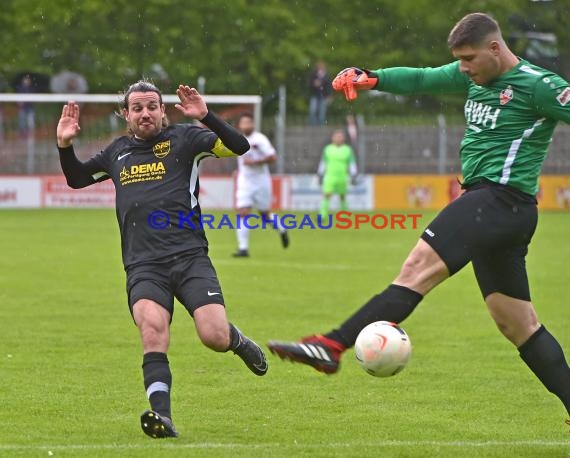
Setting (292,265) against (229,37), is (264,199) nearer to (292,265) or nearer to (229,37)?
A: (292,265)

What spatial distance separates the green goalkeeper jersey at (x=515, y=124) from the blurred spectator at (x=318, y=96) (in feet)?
87.5

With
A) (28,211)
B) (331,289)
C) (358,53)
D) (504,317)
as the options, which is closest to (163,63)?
(358,53)

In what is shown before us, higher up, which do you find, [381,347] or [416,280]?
[416,280]

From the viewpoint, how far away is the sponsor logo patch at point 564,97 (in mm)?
5871

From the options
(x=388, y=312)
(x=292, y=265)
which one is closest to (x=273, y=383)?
(x=388, y=312)

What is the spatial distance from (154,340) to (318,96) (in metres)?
26.7

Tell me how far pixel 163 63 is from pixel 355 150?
739 cm

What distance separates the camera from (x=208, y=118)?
23.0 ft

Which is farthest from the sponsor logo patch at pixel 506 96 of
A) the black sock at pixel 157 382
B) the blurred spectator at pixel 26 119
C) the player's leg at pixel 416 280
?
the blurred spectator at pixel 26 119

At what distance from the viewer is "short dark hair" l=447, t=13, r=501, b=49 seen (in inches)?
234

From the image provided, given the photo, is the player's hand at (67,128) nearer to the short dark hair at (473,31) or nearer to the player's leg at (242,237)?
the short dark hair at (473,31)

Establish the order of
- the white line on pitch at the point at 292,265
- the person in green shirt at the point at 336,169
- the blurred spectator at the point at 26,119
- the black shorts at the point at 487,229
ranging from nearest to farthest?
the black shorts at the point at 487,229 → the white line on pitch at the point at 292,265 → the person in green shirt at the point at 336,169 → the blurred spectator at the point at 26,119

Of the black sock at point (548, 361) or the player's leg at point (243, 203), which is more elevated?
the black sock at point (548, 361)

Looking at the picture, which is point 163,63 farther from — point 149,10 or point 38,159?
point 38,159
